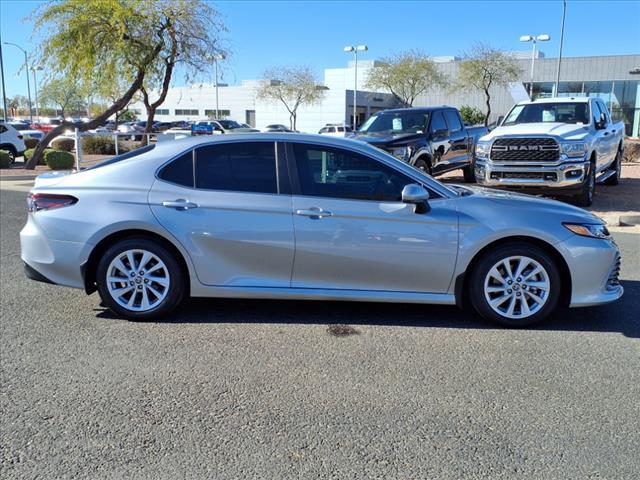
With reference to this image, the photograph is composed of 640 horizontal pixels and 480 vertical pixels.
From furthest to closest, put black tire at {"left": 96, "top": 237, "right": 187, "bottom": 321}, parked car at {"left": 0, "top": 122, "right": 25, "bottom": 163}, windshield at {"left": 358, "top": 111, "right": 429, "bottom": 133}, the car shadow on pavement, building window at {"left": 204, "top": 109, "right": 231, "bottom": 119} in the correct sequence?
building window at {"left": 204, "top": 109, "right": 231, "bottom": 119}
parked car at {"left": 0, "top": 122, "right": 25, "bottom": 163}
windshield at {"left": 358, "top": 111, "right": 429, "bottom": 133}
the car shadow on pavement
black tire at {"left": 96, "top": 237, "right": 187, "bottom": 321}

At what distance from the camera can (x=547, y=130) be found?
36.1 feet

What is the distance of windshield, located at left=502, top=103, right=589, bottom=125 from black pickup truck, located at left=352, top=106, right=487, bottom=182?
4.22ft

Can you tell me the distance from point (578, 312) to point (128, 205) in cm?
418

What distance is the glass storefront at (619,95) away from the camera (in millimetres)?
48250

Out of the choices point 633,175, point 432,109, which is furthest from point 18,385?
point 633,175

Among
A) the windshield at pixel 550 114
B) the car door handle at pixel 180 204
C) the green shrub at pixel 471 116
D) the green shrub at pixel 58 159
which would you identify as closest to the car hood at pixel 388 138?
the windshield at pixel 550 114

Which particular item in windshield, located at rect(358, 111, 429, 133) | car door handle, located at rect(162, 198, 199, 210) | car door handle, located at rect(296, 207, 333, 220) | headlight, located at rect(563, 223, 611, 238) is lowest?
headlight, located at rect(563, 223, 611, 238)

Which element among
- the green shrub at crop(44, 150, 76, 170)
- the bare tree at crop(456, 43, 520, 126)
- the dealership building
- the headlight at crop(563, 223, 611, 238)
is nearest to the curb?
the green shrub at crop(44, 150, 76, 170)

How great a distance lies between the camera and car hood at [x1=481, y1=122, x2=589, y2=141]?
35.4ft

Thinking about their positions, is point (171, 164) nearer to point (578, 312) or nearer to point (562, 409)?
point (562, 409)

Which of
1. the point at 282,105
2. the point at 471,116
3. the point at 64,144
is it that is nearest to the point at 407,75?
the point at 471,116

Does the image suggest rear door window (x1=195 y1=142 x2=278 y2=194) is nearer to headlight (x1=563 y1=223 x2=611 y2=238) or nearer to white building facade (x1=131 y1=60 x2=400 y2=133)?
headlight (x1=563 y1=223 x2=611 y2=238)

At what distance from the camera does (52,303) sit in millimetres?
5582

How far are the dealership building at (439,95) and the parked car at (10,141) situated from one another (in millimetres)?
15095
